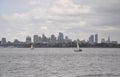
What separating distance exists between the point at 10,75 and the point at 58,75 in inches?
331

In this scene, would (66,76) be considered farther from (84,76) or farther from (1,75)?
(1,75)

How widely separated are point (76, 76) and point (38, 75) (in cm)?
663

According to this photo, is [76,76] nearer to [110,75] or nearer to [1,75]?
[110,75]

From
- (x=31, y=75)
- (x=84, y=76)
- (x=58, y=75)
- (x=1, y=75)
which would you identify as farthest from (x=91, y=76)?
(x=1, y=75)

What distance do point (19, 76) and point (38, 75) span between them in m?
3.29

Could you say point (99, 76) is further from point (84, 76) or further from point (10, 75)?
point (10, 75)

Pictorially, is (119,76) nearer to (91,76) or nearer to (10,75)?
(91,76)

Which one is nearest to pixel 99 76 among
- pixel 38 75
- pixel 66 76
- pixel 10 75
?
pixel 66 76

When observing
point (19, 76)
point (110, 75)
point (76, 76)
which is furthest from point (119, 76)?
point (19, 76)

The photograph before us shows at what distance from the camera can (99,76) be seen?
208 feet

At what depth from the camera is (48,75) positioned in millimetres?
65875

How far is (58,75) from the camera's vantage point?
6562 cm

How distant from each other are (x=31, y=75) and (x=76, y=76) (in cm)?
793

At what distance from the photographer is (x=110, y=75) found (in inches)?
2557
